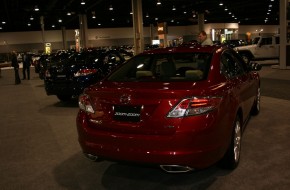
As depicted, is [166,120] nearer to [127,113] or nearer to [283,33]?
[127,113]

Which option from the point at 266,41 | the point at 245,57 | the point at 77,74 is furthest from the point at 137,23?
the point at 77,74

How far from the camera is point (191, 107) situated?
3461mm

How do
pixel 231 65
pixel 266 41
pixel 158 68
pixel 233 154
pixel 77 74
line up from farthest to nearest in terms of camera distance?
pixel 266 41 < pixel 77 74 < pixel 158 68 < pixel 231 65 < pixel 233 154

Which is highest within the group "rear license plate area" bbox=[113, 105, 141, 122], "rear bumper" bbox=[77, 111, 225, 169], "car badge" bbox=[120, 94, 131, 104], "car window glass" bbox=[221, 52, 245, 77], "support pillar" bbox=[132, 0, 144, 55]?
"support pillar" bbox=[132, 0, 144, 55]

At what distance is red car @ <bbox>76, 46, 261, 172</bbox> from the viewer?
3.44 meters

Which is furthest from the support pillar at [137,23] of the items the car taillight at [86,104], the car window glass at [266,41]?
the car taillight at [86,104]

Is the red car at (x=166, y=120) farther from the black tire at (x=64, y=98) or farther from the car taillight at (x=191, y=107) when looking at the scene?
the black tire at (x=64, y=98)

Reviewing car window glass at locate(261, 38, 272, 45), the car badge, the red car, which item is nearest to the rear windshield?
the red car

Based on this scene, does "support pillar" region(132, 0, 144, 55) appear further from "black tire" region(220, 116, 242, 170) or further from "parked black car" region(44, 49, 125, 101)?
"black tire" region(220, 116, 242, 170)

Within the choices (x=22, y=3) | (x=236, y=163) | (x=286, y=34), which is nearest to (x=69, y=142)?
(x=236, y=163)

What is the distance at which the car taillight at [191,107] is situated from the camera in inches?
136

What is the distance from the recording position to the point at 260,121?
673 cm

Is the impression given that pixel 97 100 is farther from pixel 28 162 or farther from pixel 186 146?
pixel 28 162

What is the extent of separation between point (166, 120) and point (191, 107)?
0.28 metres
